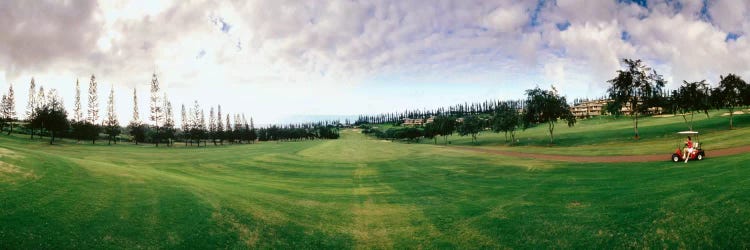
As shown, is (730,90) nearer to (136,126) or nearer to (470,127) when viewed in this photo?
(470,127)

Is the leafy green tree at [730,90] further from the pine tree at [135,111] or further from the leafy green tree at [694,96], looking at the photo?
the pine tree at [135,111]

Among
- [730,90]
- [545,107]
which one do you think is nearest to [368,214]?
[545,107]

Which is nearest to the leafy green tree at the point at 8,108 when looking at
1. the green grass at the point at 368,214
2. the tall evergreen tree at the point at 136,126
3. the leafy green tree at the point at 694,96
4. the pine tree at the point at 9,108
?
the pine tree at the point at 9,108

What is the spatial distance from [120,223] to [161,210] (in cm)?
208

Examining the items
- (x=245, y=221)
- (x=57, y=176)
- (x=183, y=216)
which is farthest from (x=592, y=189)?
(x=57, y=176)

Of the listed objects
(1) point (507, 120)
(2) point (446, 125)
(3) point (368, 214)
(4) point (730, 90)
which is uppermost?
(4) point (730, 90)

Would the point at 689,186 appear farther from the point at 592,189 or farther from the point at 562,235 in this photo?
the point at 562,235

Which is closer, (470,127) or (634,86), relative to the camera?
(634,86)

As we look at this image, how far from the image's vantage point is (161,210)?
15.0 meters

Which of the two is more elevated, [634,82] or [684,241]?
[634,82]

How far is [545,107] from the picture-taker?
251ft

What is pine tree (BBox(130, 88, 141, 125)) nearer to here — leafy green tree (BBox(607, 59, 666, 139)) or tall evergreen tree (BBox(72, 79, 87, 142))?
tall evergreen tree (BBox(72, 79, 87, 142))

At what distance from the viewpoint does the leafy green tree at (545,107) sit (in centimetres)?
7612

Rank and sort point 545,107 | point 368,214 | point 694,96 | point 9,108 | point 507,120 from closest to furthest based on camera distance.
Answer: point 368,214 < point 694,96 < point 545,107 < point 507,120 < point 9,108
